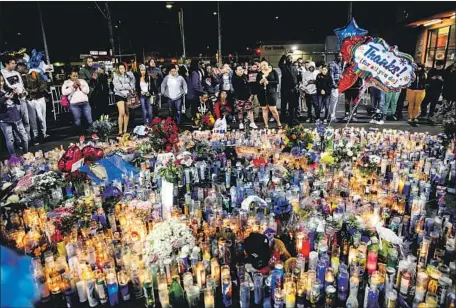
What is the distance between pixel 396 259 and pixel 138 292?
7.87 feet

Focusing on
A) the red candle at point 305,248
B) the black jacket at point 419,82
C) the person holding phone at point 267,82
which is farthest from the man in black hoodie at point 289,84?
the red candle at point 305,248

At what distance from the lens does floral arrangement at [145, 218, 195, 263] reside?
10.3ft

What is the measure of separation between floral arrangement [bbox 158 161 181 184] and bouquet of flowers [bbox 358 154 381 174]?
9.10ft

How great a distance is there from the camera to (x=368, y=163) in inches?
203

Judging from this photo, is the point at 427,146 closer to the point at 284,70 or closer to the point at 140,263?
the point at 284,70

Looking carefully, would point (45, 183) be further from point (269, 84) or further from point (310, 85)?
point (310, 85)

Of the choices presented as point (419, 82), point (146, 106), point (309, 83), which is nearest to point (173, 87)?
point (146, 106)

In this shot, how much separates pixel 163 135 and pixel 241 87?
3.43 metres

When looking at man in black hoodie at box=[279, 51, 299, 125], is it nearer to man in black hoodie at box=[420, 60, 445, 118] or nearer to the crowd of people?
the crowd of people

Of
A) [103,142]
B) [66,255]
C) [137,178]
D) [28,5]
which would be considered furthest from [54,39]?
[66,255]

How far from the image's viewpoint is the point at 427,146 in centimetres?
616

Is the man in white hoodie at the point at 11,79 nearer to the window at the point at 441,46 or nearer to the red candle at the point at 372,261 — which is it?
the red candle at the point at 372,261

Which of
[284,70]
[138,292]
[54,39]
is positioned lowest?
[138,292]

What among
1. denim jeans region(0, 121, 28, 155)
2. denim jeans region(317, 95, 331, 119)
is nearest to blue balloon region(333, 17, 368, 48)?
denim jeans region(317, 95, 331, 119)
